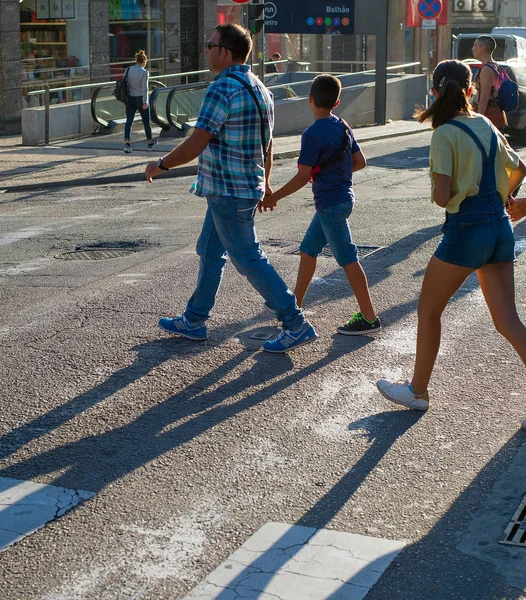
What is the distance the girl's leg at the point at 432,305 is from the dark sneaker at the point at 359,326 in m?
1.51

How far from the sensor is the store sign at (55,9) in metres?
25.8

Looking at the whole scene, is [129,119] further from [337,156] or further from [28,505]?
[28,505]

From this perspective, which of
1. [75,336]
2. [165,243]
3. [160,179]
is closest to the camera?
[75,336]

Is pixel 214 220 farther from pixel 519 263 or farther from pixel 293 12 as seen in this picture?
pixel 293 12

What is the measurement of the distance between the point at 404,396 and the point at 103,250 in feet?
16.9

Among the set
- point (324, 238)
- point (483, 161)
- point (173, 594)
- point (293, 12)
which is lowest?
point (173, 594)

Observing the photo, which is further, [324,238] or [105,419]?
[324,238]

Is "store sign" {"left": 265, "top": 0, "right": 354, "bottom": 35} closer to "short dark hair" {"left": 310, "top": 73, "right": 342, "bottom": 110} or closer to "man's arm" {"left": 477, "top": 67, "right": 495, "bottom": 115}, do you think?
"man's arm" {"left": 477, "top": 67, "right": 495, "bottom": 115}

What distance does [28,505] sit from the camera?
14.8 ft

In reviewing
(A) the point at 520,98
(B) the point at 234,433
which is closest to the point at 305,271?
(B) the point at 234,433

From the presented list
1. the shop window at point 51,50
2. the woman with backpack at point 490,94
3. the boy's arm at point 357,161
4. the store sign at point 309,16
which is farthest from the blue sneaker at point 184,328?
the shop window at point 51,50

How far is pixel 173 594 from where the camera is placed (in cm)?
376

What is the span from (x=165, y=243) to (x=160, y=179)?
252 inches

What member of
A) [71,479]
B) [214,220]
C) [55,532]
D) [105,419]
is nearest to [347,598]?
[55,532]
